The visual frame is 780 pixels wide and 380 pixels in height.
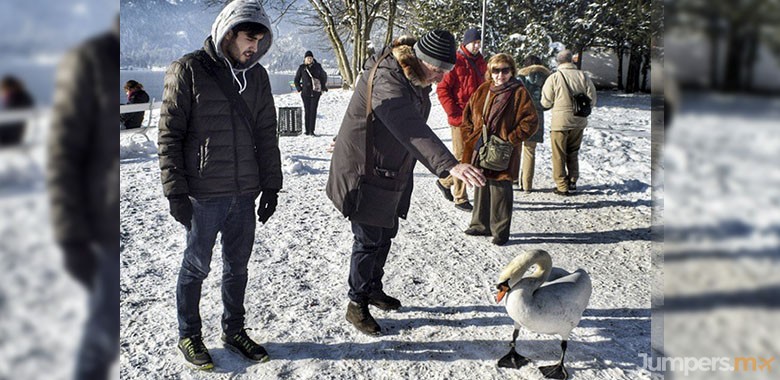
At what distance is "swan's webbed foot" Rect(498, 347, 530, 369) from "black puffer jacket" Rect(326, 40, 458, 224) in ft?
3.55

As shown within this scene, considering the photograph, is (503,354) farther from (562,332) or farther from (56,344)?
(56,344)

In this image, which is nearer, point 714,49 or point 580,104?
point 714,49

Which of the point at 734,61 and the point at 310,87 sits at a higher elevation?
the point at 310,87

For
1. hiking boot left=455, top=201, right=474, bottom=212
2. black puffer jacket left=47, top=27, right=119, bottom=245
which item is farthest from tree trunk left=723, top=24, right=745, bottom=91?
hiking boot left=455, top=201, right=474, bottom=212

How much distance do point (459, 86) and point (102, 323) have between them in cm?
546

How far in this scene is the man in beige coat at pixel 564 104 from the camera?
618 centimetres

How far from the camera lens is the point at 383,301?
3.57m

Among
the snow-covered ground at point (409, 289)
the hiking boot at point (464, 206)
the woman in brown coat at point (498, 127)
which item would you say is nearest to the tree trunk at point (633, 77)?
the snow-covered ground at point (409, 289)

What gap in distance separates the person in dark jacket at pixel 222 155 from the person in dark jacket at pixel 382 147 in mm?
463

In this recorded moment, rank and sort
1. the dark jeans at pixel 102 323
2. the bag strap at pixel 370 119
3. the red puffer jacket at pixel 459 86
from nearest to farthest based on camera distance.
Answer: the dark jeans at pixel 102 323 < the bag strap at pixel 370 119 < the red puffer jacket at pixel 459 86

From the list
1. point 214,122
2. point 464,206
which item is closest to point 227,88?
point 214,122

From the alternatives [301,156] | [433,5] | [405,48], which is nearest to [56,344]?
[405,48]

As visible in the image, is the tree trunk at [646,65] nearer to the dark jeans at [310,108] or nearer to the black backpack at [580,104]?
the black backpack at [580,104]

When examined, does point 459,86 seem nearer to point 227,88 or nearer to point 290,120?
point 227,88
